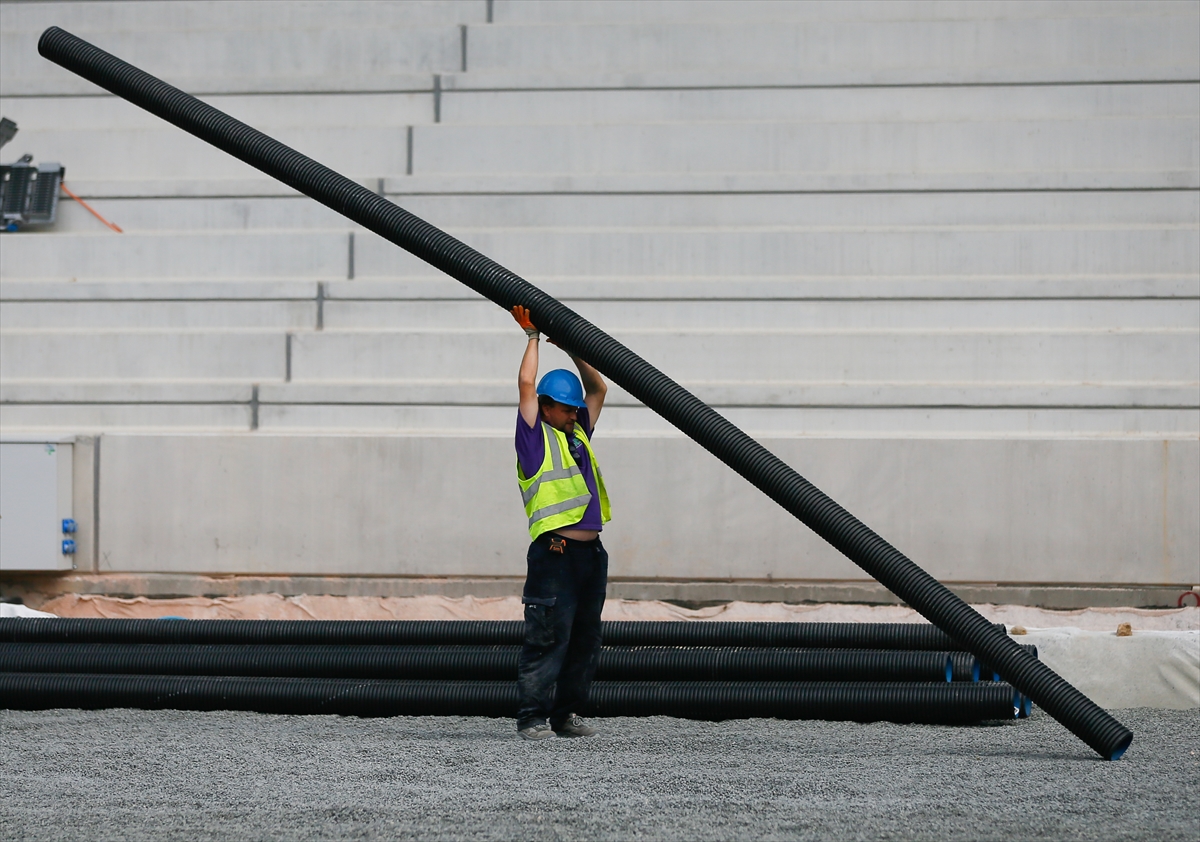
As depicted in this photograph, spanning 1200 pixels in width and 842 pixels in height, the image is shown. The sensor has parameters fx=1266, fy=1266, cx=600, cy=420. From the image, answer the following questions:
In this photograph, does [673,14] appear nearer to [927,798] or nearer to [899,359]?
[899,359]

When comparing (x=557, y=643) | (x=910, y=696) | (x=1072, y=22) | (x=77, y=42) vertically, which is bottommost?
(x=910, y=696)

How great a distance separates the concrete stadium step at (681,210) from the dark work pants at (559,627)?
5.30 m

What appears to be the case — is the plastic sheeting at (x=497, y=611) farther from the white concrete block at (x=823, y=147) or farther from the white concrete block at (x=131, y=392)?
the white concrete block at (x=823, y=147)

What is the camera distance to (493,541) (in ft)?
31.3

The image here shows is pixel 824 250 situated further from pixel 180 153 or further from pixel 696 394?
pixel 180 153

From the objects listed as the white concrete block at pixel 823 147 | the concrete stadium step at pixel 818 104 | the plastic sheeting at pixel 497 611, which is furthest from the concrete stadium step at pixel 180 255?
the plastic sheeting at pixel 497 611

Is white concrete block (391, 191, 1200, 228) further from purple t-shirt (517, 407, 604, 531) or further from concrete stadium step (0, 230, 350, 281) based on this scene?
purple t-shirt (517, 407, 604, 531)

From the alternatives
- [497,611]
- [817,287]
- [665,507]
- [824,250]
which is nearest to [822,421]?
[817,287]

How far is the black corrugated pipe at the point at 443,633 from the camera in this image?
6.56 m

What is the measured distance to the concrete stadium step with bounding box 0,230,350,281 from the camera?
10438 mm

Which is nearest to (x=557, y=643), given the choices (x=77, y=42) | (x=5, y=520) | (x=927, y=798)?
(x=927, y=798)

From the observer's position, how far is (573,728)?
559cm

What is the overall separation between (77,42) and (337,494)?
438 centimetres

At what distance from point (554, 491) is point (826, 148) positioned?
599cm
